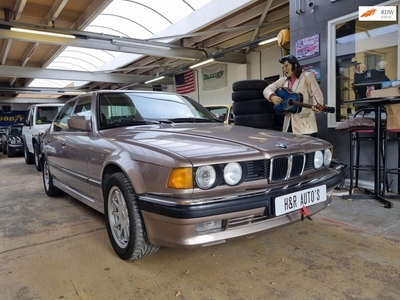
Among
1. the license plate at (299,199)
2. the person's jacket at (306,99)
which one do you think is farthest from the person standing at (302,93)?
the license plate at (299,199)

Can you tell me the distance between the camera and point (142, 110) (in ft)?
9.47

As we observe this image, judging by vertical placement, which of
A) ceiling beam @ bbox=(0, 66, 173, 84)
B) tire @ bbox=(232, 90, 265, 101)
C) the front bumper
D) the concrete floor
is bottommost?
the concrete floor

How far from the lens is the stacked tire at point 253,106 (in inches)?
164

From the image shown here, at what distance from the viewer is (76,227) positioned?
3.03m

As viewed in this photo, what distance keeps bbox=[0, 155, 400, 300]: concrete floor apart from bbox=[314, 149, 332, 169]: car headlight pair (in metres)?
0.63

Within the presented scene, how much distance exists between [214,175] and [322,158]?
1082mm

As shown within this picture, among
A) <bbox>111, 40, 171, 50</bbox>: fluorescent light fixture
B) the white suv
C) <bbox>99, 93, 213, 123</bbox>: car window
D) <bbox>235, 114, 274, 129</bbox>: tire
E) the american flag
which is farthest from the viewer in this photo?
the american flag

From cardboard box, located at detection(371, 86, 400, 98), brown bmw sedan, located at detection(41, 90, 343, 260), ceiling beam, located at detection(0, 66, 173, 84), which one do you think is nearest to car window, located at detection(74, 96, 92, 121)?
brown bmw sedan, located at detection(41, 90, 343, 260)

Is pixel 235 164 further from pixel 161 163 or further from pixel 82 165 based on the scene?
pixel 82 165

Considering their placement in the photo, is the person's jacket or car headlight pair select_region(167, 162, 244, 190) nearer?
car headlight pair select_region(167, 162, 244, 190)

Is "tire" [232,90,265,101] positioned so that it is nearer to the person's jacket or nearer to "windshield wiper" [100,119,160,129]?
the person's jacket

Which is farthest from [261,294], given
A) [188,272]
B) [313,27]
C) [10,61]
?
[10,61]

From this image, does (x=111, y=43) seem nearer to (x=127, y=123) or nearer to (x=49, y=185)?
(x=49, y=185)

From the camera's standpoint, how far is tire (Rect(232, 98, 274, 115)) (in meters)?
4.19
